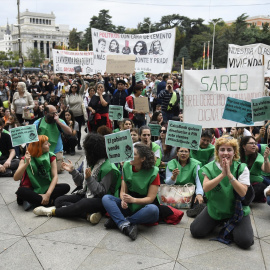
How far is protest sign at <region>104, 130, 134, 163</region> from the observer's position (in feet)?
14.5

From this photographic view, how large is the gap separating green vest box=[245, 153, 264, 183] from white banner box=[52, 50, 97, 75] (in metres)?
9.62

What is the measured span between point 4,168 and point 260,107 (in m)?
4.51

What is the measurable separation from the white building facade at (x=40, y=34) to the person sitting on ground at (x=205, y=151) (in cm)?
14191

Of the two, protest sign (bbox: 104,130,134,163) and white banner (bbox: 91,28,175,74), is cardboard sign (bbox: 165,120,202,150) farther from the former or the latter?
white banner (bbox: 91,28,175,74)

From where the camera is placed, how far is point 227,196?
4.18 metres

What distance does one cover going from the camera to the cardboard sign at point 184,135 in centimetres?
527

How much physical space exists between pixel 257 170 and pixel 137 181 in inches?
75.2

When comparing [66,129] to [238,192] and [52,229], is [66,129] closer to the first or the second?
[52,229]

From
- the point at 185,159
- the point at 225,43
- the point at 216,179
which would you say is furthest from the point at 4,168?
the point at 225,43

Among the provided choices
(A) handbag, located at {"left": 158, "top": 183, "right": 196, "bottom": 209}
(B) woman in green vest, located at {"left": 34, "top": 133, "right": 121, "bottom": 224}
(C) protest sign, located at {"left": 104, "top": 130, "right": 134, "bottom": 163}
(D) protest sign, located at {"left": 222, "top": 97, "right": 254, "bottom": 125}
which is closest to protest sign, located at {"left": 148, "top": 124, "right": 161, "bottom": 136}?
(D) protest sign, located at {"left": 222, "top": 97, "right": 254, "bottom": 125}

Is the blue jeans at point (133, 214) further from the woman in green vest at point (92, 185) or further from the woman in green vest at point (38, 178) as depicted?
the woman in green vest at point (38, 178)

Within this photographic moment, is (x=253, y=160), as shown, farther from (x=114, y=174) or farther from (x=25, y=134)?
(x=25, y=134)

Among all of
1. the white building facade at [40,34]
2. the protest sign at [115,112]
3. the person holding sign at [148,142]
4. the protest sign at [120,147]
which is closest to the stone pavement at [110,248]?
the protest sign at [120,147]

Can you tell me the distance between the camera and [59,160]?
7215 mm
